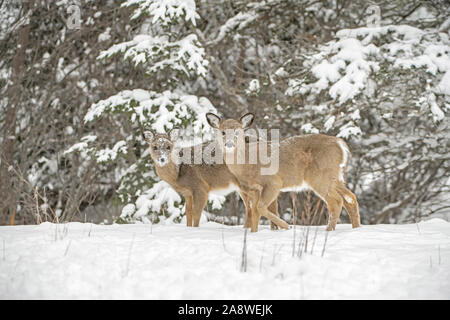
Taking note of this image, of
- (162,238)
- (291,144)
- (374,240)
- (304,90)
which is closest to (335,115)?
(304,90)

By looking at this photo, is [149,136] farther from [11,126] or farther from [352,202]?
[11,126]

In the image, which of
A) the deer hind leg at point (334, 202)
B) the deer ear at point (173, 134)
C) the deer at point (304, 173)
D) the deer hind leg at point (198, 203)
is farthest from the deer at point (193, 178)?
the deer hind leg at point (334, 202)

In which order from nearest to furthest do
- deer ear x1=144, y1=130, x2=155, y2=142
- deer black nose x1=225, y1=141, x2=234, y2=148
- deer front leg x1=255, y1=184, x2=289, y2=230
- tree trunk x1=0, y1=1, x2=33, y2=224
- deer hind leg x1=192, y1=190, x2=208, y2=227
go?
deer front leg x1=255, y1=184, x2=289, y2=230 → deer black nose x1=225, y1=141, x2=234, y2=148 → deer hind leg x1=192, y1=190, x2=208, y2=227 → deer ear x1=144, y1=130, x2=155, y2=142 → tree trunk x1=0, y1=1, x2=33, y2=224

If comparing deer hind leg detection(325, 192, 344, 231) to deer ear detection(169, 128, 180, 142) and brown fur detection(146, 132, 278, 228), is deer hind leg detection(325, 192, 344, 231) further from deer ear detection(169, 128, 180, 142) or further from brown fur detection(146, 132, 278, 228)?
deer ear detection(169, 128, 180, 142)

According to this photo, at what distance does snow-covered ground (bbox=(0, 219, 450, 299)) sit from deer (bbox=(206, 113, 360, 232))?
1185 millimetres

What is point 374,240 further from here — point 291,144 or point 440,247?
point 291,144

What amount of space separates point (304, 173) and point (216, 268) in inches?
105

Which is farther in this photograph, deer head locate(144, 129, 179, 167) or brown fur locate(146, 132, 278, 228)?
deer head locate(144, 129, 179, 167)

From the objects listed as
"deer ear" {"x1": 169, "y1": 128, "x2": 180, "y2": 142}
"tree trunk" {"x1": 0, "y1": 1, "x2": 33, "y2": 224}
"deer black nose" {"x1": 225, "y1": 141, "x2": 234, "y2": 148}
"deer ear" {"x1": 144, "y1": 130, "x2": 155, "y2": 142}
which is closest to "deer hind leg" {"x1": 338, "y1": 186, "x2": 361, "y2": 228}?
"deer black nose" {"x1": 225, "y1": 141, "x2": 234, "y2": 148}

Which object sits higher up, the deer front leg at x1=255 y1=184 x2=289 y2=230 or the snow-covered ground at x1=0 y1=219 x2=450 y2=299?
the deer front leg at x1=255 y1=184 x2=289 y2=230

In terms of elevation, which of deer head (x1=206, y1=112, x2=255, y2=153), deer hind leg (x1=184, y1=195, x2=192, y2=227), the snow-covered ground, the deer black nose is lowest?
the snow-covered ground

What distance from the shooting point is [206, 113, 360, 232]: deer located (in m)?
5.79

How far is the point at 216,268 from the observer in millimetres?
3646
